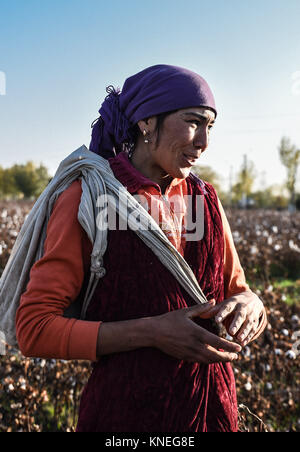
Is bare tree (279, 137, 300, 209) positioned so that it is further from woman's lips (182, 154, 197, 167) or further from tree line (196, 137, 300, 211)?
woman's lips (182, 154, 197, 167)

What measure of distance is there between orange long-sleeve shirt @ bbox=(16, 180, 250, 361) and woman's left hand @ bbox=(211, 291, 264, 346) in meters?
0.37

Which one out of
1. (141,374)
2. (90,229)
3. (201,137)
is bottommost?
(141,374)

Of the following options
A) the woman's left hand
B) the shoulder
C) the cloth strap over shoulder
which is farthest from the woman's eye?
the woman's left hand

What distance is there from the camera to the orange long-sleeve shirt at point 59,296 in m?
1.26

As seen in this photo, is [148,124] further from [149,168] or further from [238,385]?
[238,385]

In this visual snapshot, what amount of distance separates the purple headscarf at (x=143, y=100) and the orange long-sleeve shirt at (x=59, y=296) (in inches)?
13.8

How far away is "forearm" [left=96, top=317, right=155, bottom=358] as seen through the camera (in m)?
1.27

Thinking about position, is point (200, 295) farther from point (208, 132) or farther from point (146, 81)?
point (146, 81)

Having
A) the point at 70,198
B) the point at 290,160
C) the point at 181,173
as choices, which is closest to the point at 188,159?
the point at 181,173

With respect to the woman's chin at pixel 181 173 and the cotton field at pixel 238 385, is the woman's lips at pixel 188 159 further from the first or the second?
the cotton field at pixel 238 385

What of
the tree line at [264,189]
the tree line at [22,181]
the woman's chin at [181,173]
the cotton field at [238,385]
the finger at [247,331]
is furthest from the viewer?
the tree line at [22,181]

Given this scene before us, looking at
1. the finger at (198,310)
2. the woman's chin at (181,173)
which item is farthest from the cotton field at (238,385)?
the woman's chin at (181,173)

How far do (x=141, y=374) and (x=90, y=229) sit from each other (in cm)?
45

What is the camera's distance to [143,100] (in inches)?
59.2
